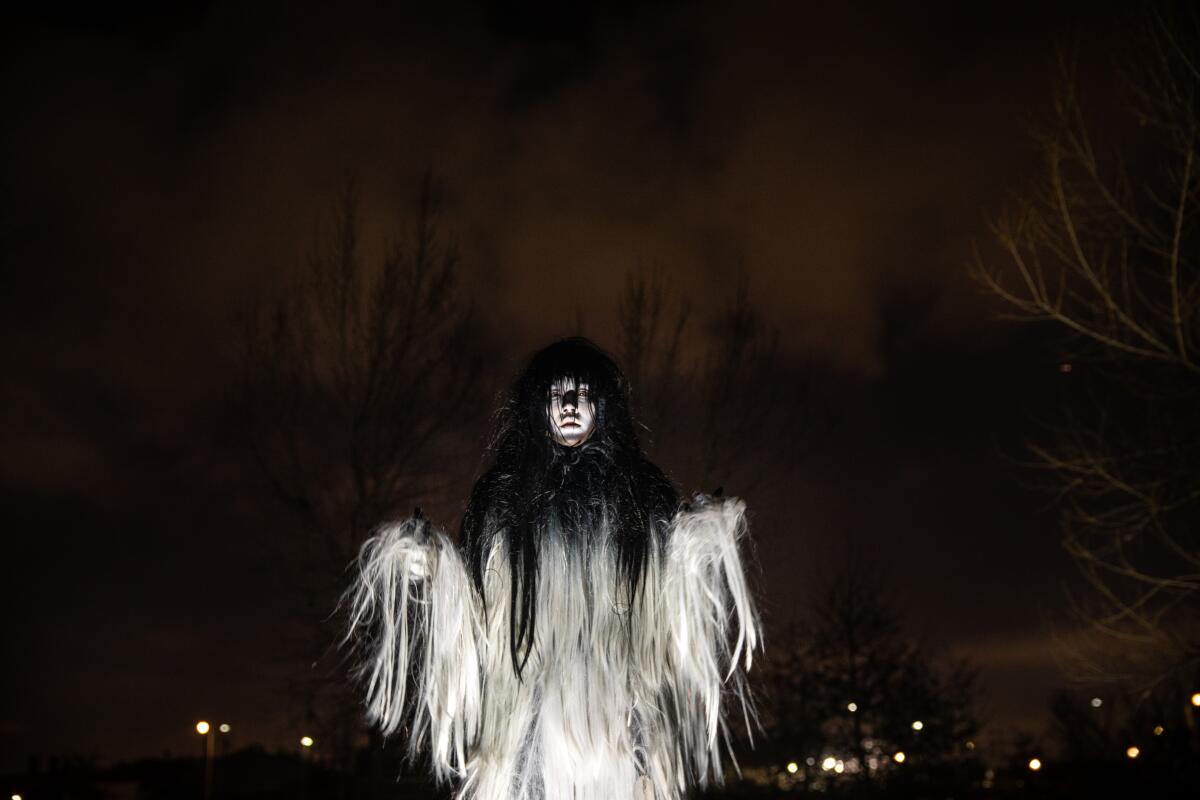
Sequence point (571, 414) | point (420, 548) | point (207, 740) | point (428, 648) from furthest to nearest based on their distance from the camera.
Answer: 1. point (207, 740)
2. point (571, 414)
3. point (428, 648)
4. point (420, 548)

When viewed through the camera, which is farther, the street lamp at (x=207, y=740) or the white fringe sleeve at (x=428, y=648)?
the street lamp at (x=207, y=740)

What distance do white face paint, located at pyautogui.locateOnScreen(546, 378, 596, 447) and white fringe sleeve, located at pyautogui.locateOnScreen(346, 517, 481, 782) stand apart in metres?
0.58

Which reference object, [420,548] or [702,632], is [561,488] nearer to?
[420,548]

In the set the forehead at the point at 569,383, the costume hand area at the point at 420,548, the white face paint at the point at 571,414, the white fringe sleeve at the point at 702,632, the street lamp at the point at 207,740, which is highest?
the street lamp at the point at 207,740

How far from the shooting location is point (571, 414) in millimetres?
4164

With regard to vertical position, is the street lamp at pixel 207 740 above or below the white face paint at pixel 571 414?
above

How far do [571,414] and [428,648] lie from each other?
956 mm

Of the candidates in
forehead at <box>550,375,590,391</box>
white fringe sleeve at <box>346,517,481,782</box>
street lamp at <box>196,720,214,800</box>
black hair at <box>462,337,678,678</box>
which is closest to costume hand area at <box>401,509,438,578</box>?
white fringe sleeve at <box>346,517,481,782</box>

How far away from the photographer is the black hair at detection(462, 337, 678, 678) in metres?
3.99

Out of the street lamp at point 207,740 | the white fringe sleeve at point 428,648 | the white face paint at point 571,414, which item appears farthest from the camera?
the street lamp at point 207,740

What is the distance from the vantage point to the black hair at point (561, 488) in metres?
3.99

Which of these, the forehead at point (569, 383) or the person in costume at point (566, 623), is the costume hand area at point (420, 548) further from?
the forehead at point (569, 383)

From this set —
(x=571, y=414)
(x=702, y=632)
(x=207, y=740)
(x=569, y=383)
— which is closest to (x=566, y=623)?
(x=702, y=632)

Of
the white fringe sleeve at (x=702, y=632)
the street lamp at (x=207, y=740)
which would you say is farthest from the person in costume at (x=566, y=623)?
the street lamp at (x=207, y=740)
